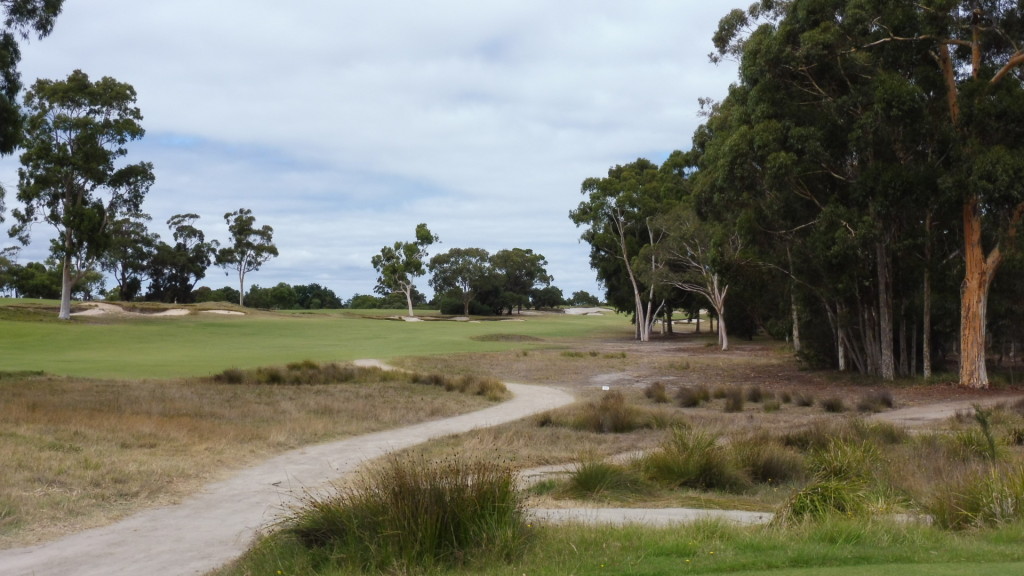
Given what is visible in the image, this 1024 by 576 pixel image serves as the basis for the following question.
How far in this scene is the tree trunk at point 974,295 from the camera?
90.9 feet

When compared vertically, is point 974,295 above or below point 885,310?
above

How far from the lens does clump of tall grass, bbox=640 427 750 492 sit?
1174 centimetres

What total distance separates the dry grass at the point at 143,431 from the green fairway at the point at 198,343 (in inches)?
357

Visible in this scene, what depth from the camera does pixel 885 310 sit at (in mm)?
30016

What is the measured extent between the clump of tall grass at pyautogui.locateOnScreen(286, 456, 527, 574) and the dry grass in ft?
11.8

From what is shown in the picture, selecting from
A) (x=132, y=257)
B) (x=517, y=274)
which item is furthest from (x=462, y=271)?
(x=132, y=257)

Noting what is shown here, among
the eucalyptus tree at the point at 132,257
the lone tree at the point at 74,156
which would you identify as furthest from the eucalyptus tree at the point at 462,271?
the lone tree at the point at 74,156

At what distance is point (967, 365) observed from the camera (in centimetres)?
2833

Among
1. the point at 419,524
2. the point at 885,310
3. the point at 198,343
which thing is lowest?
the point at 198,343

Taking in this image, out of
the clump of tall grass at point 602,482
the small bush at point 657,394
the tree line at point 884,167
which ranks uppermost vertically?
the tree line at point 884,167

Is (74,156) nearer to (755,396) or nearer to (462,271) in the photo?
(755,396)

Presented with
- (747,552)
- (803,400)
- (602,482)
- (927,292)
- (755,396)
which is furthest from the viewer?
(927,292)

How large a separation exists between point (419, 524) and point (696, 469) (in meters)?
5.74

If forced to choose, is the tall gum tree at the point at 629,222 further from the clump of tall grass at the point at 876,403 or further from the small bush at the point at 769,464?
the small bush at the point at 769,464
